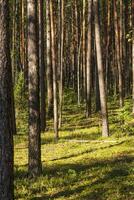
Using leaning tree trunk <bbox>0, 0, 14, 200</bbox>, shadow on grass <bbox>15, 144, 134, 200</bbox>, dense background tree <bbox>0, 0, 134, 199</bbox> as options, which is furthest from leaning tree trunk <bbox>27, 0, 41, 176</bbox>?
leaning tree trunk <bbox>0, 0, 14, 200</bbox>

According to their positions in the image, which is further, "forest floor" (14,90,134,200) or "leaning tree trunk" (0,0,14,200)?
"forest floor" (14,90,134,200)

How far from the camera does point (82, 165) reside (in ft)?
48.6

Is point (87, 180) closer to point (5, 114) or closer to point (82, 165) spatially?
point (82, 165)

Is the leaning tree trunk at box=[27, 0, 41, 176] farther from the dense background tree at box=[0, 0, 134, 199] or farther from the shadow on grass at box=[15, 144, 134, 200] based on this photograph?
the shadow on grass at box=[15, 144, 134, 200]

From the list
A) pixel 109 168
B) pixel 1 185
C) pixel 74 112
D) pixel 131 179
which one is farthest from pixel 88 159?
pixel 74 112

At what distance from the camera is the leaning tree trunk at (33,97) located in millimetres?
13266

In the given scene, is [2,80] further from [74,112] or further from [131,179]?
[74,112]

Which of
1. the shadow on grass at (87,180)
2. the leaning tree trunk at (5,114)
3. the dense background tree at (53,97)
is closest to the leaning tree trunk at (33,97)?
the dense background tree at (53,97)

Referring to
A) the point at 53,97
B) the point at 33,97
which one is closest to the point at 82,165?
the point at 33,97

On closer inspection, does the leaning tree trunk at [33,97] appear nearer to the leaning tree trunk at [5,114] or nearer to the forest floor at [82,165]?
the forest floor at [82,165]

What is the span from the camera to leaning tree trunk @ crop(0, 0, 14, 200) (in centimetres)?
952

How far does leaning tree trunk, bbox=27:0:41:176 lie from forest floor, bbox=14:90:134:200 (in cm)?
57

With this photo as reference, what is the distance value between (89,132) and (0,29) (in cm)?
1382

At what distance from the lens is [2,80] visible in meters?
9.53
